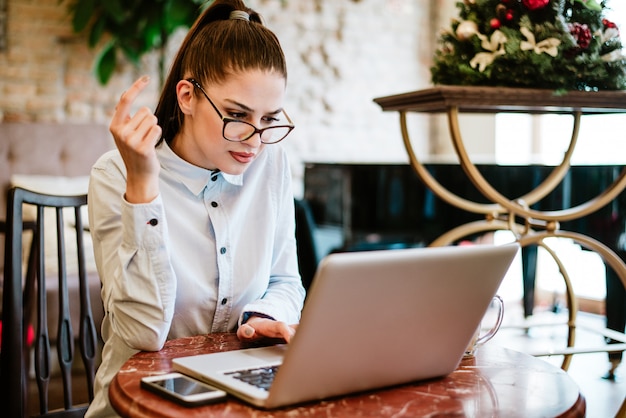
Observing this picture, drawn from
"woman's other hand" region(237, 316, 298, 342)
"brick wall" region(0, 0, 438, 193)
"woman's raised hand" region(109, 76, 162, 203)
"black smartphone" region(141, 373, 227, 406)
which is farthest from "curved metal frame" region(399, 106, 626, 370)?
"brick wall" region(0, 0, 438, 193)

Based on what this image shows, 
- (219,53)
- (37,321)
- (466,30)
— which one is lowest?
→ (37,321)

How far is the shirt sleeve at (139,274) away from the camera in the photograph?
121 cm

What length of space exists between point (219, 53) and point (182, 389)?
2.20 ft

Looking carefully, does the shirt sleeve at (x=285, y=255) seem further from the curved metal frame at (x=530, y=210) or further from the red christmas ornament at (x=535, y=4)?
the red christmas ornament at (x=535, y=4)

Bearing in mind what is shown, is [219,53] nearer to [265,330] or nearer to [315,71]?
[265,330]

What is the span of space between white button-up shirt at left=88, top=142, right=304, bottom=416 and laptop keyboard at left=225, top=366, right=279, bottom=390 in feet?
0.82

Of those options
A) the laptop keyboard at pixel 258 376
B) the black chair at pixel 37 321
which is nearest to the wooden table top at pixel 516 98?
the black chair at pixel 37 321

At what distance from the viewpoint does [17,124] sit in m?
4.07

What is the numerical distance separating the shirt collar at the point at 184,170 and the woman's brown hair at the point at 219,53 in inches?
3.1

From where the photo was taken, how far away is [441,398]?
998 millimetres

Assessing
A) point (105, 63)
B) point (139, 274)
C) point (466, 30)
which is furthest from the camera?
point (105, 63)

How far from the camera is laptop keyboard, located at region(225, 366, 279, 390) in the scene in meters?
0.99

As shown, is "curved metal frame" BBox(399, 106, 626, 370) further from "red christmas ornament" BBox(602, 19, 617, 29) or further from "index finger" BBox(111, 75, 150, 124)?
"index finger" BBox(111, 75, 150, 124)

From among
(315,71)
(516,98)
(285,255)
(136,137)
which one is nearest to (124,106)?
(136,137)
